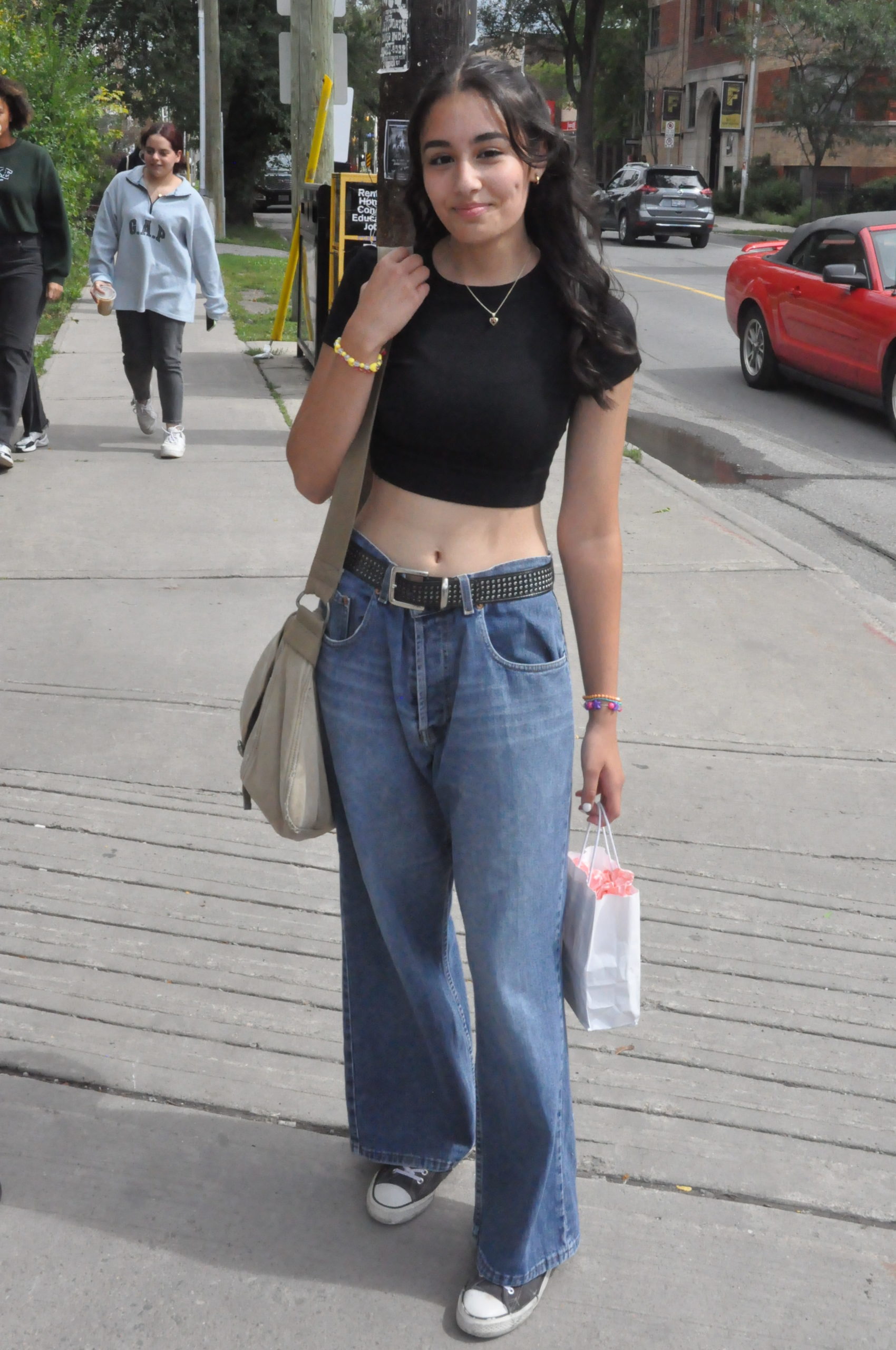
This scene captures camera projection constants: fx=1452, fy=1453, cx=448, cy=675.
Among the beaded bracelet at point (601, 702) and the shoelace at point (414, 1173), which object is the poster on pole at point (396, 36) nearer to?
the beaded bracelet at point (601, 702)

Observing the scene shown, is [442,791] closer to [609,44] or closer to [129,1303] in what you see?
[129,1303]

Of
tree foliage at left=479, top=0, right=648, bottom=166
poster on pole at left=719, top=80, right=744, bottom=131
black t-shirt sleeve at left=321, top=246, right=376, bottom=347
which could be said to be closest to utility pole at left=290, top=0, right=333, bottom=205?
black t-shirt sleeve at left=321, top=246, right=376, bottom=347

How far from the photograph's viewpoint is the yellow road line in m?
21.7

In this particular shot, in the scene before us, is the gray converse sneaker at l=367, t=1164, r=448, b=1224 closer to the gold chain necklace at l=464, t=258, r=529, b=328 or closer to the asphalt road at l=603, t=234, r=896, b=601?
the gold chain necklace at l=464, t=258, r=529, b=328

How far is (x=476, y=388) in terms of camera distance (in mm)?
2158

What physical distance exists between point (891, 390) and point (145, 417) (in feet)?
18.3

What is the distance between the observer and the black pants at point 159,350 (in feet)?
28.6

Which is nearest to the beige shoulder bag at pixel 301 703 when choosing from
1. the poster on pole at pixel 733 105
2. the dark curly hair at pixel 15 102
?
the dark curly hair at pixel 15 102

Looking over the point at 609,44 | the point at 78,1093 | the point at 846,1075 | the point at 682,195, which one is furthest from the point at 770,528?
the point at 609,44

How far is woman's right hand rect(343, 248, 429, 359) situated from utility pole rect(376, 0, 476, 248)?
159cm

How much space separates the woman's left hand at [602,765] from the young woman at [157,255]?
685 centimetres

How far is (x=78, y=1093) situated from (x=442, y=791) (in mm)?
1229

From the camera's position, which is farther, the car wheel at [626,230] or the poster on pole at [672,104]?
the poster on pole at [672,104]

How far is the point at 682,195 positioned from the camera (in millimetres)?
→ 33062
